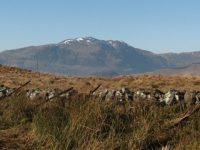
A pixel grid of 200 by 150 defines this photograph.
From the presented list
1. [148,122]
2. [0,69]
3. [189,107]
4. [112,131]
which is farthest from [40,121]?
[0,69]

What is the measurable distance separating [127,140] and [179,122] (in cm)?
181

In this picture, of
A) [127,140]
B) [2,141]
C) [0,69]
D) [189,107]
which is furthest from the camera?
[0,69]

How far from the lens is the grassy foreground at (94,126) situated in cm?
1008

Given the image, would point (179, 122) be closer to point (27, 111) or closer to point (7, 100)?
point (27, 111)

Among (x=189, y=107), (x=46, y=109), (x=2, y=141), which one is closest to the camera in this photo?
(x=2, y=141)

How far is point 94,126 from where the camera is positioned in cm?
1095

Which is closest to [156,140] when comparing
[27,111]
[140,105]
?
[140,105]

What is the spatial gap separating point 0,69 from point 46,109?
31.4 meters

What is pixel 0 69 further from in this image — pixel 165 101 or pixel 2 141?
pixel 2 141

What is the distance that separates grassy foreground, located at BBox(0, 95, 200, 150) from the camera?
10.1 metres

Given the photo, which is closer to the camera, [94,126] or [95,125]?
[94,126]

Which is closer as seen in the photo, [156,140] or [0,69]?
[156,140]

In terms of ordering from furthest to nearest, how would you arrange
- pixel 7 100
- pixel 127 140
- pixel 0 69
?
1. pixel 0 69
2. pixel 7 100
3. pixel 127 140

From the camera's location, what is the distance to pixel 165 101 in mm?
15234
